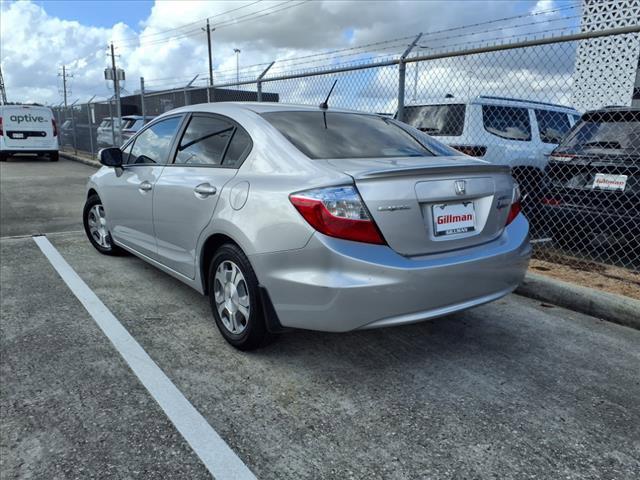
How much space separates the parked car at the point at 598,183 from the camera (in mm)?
4418

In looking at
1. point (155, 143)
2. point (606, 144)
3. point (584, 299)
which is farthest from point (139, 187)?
point (606, 144)

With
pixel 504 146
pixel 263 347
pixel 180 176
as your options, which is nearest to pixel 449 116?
pixel 504 146

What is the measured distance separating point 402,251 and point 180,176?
5.84 feet

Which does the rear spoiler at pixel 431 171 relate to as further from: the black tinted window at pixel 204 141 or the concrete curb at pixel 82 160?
the concrete curb at pixel 82 160

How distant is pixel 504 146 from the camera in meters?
6.48

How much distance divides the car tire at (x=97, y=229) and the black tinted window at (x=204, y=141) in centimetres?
187

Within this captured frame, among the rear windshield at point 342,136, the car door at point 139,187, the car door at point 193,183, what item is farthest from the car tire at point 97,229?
the rear windshield at point 342,136

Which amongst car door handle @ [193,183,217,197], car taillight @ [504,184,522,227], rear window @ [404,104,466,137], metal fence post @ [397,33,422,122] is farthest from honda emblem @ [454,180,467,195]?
rear window @ [404,104,466,137]

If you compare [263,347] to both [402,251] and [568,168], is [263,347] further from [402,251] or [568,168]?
[568,168]

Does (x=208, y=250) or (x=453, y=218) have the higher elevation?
(x=453, y=218)

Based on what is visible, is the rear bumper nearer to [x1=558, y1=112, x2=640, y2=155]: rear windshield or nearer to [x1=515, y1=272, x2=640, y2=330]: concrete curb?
[x1=515, y1=272, x2=640, y2=330]: concrete curb

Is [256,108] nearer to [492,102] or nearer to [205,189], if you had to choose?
[205,189]

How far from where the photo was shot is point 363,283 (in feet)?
7.99

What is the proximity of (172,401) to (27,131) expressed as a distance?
18275 millimetres
